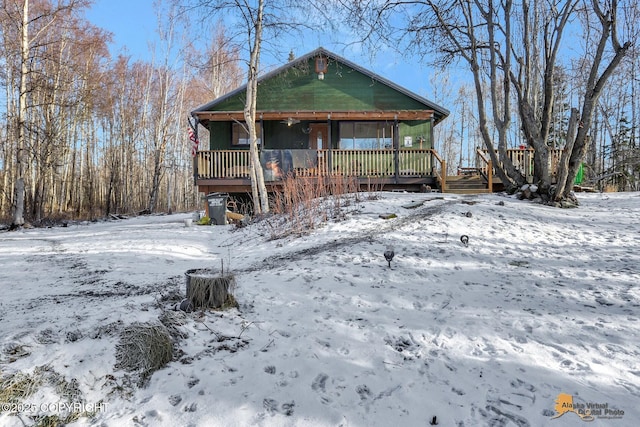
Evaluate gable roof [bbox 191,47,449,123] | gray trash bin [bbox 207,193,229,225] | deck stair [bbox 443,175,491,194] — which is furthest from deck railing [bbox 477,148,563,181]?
gray trash bin [bbox 207,193,229,225]

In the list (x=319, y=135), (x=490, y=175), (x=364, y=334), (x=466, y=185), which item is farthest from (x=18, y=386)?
(x=319, y=135)

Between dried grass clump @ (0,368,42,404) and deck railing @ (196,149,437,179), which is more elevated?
deck railing @ (196,149,437,179)

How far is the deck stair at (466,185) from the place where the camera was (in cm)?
1206

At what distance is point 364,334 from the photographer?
2.91 m

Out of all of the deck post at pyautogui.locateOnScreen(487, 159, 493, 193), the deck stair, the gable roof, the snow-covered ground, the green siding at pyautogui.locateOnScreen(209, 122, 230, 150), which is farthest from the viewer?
the green siding at pyautogui.locateOnScreen(209, 122, 230, 150)

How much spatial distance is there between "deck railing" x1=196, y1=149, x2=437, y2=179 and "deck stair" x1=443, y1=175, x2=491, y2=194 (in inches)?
36.4

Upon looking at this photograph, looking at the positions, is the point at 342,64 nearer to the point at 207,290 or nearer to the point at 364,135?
the point at 364,135

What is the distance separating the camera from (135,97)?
923 inches

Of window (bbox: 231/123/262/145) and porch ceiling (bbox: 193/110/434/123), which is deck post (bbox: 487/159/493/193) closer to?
porch ceiling (bbox: 193/110/434/123)

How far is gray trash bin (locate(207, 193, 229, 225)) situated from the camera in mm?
10617

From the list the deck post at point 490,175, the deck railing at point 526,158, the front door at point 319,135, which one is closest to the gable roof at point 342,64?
the front door at point 319,135

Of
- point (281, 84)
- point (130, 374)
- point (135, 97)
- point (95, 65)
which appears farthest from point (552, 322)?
point (135, 97)

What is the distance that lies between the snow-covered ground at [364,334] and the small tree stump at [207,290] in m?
0.14

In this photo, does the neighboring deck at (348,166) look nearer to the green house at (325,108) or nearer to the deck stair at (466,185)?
the deck stair at (466,185)
